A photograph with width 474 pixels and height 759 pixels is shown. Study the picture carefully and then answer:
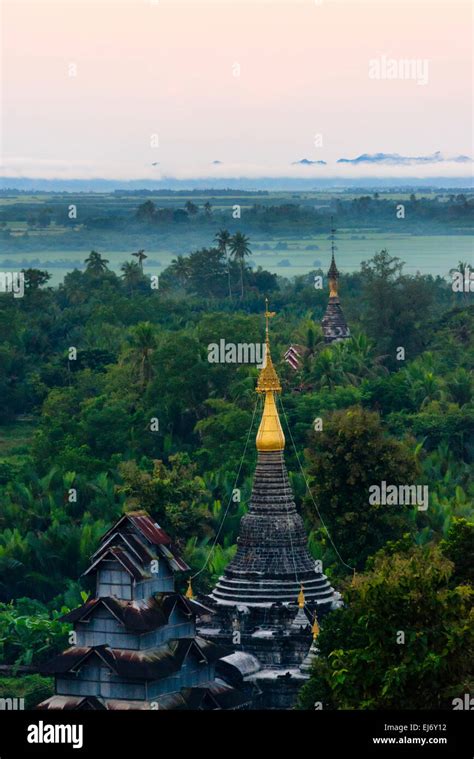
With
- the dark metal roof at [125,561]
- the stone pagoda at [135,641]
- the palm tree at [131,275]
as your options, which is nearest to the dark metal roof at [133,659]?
the stone pagoda at [135,641]

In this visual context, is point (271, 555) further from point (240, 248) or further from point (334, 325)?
point (240, 248)

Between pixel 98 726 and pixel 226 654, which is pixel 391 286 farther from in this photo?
pixel 98 726

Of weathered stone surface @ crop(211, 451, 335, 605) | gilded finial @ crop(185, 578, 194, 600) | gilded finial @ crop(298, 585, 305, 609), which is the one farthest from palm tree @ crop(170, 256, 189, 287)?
gilded finial @ crop(298, 585, 305, 609)

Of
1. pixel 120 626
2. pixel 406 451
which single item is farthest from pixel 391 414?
pixel 120 626

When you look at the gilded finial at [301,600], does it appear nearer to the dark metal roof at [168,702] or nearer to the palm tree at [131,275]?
the dark metal roof at [168,702]

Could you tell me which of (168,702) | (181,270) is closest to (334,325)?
(181,270)
